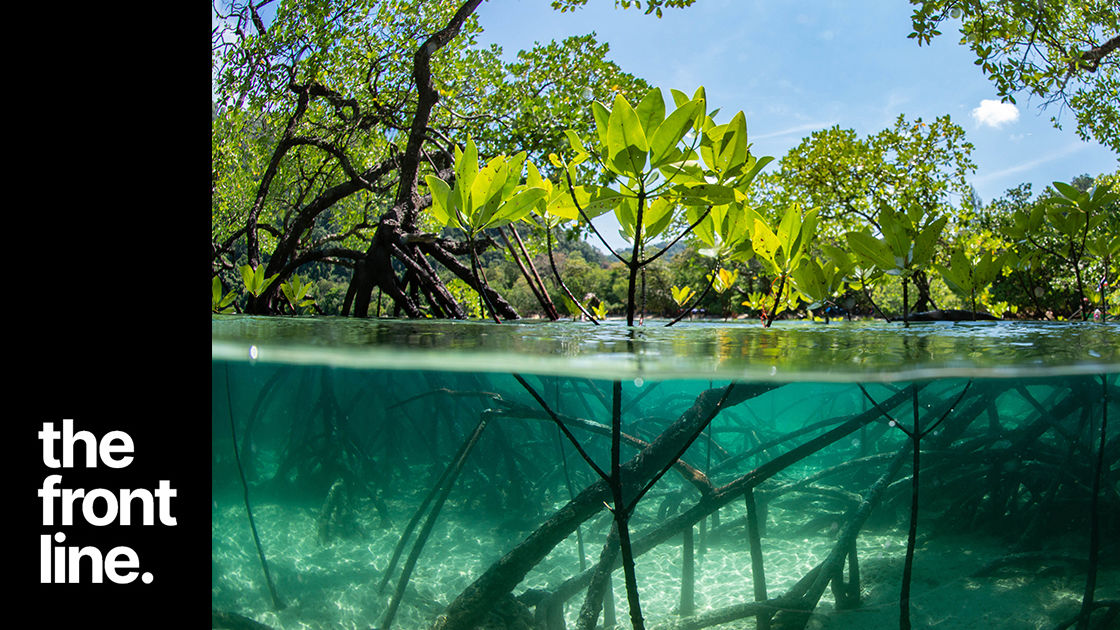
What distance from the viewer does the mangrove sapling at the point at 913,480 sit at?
156cm

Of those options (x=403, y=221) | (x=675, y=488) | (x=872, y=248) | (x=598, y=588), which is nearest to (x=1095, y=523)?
(x=872, y=248)

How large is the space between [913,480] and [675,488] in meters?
0.60

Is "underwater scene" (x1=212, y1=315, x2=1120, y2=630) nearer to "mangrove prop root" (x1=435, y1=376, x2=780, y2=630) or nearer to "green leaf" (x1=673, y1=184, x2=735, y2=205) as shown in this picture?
"mangrove prop root" (x1=435, y1=376, x2=780, y2=630)

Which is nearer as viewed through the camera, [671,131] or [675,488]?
[671,131]

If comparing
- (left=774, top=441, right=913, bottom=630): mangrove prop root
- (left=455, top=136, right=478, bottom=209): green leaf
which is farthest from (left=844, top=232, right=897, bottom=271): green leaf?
(left=455, top=136, right=478, bottom=209): green leaf

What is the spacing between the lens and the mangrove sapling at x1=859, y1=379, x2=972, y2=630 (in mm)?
1556

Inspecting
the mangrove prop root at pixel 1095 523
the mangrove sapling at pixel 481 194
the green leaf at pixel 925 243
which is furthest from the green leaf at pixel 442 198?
the mangrove prop root at pixel 1095 523

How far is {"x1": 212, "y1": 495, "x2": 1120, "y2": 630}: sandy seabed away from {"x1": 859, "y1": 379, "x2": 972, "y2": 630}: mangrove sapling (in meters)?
0.02

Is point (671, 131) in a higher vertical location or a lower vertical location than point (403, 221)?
lower

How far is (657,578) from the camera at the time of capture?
159 cm

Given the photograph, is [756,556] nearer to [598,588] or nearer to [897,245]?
[598,588]

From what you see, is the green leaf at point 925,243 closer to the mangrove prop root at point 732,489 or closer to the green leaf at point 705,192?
the mangrove prop root at point 732,489
